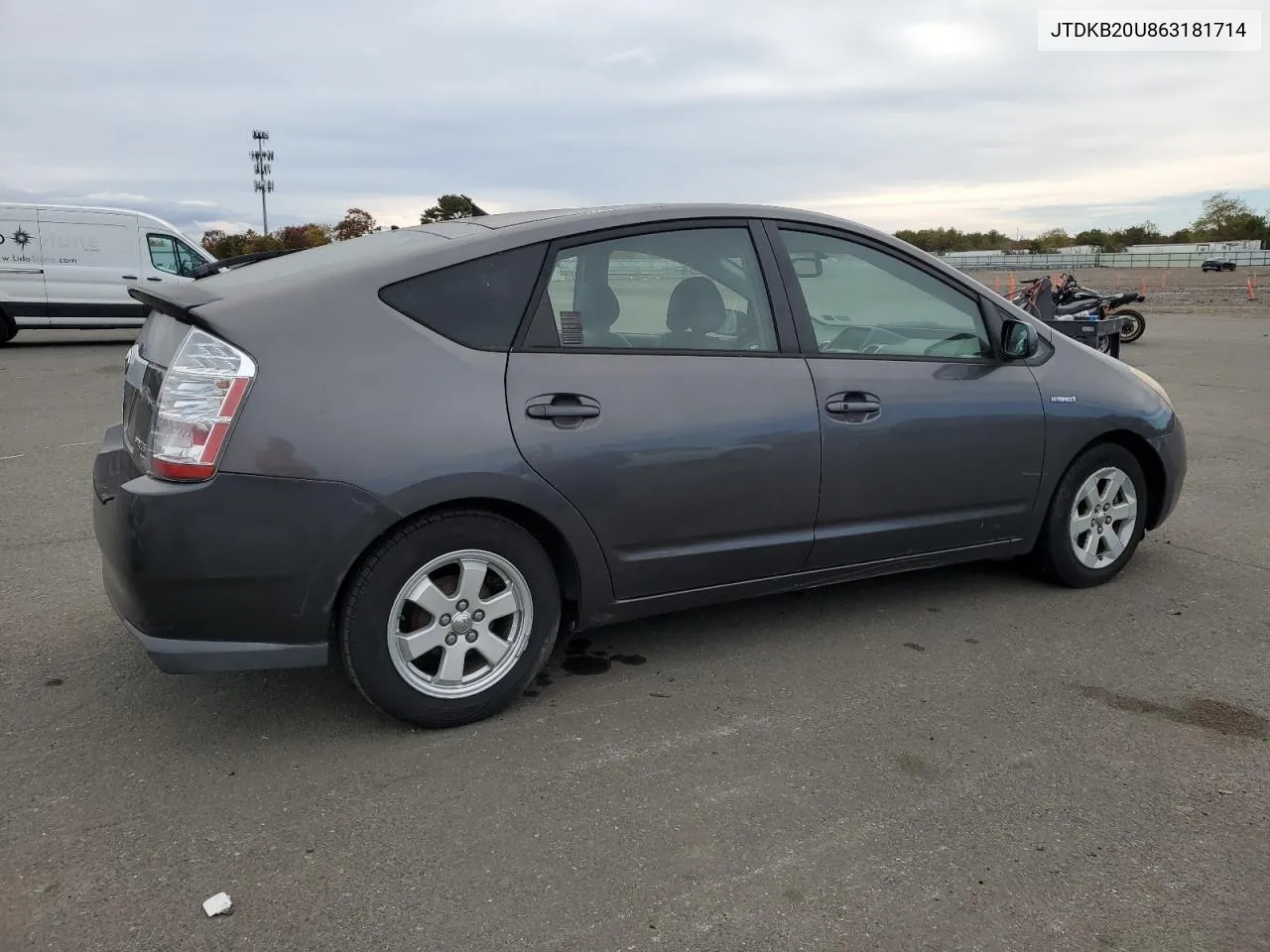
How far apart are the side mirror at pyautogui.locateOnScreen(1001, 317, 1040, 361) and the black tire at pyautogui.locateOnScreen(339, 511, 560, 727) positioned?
2.16 m

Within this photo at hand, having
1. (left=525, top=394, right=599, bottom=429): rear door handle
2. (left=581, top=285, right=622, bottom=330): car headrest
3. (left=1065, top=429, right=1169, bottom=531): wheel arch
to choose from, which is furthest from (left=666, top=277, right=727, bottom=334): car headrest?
(left=1065, top=429, right=1169, bottom=531): wheel arch

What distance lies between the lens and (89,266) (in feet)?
53.6

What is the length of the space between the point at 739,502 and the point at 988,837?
4.60ft

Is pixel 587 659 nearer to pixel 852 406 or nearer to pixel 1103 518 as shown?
pixel 852 406

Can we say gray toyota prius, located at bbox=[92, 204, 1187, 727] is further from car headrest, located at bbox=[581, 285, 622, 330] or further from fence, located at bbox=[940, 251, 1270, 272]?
fence, located at bbox=[940, 251, 1270, 272]

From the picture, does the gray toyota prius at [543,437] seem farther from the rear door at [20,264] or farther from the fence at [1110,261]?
the fence at [1110,261]

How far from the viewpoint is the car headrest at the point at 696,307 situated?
3.78m

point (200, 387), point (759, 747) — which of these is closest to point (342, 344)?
point (200, 387)

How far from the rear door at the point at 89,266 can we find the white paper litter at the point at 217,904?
50.7 feet

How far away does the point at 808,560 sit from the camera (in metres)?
4.00

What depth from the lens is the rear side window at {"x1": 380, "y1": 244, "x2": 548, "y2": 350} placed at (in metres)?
3.32

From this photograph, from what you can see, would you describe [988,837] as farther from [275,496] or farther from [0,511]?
[0,511]

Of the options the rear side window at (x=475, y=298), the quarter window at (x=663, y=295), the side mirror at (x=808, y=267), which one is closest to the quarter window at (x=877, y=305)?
the side mirror at (x=808, y=267)

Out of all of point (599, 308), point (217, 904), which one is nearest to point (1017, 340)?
point (599, 308)
